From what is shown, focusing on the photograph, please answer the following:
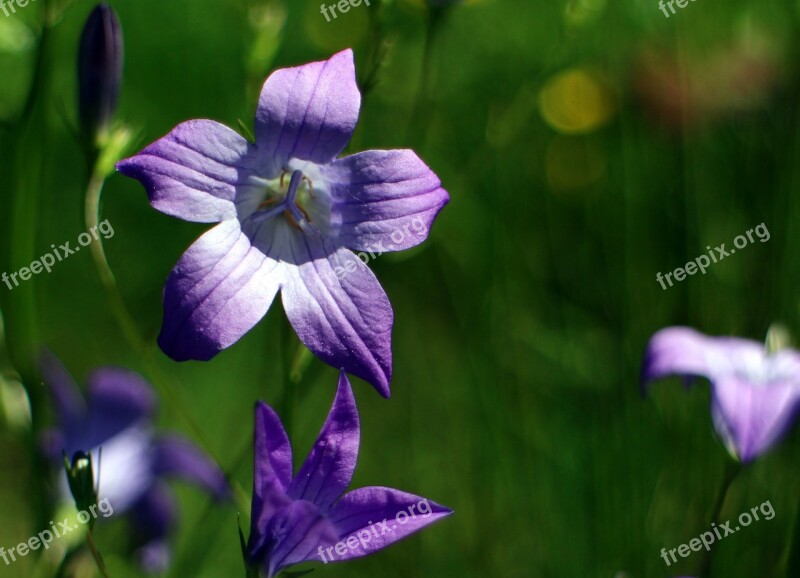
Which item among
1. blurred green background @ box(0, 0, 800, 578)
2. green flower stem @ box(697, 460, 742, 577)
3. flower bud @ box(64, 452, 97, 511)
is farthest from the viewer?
blurred green background @ box(0, 0, 800, 578)

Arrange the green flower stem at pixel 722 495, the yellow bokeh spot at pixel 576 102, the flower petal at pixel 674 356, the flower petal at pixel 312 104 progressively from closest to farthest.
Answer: the flower petal at pixel 312 104, the green flower stem at pixel 722 495, the flower petal at pixel 674 356, the yellow bokeh spot at pixel 576 102

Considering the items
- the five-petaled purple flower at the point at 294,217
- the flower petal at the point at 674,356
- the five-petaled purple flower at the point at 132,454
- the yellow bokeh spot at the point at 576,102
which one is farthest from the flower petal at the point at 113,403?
the yellow bokeh spot at the point at 576,102

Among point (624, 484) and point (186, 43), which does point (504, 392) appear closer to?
point (624, 484)

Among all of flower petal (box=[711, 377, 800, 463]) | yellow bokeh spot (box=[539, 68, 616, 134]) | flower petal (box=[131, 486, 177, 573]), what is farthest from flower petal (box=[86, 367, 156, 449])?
yellow bokeh spot (box=[539, 68, 616, 134])

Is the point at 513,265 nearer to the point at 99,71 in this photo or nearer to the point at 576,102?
the point at 576,102

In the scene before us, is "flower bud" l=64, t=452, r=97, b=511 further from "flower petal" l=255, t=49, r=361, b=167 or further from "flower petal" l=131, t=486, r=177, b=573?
"flower petal" l=131, t=486, r=177, b=573

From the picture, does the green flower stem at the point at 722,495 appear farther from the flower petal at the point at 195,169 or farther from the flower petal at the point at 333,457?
the flower petal at the point at 195,169

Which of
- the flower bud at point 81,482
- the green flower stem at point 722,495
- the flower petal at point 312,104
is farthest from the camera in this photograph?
the green flower stem at point 722,495
